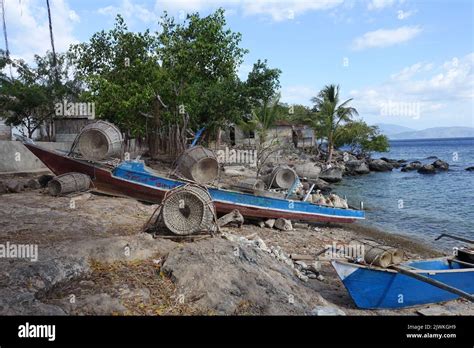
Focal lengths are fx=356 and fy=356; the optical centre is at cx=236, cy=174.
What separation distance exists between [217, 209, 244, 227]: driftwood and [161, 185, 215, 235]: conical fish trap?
362 centimetres

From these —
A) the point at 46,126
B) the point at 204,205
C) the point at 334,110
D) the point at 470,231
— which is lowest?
the point at 470,231

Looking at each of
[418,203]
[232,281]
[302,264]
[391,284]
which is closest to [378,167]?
[418,203]

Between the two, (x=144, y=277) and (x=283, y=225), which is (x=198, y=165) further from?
(x=144, y=277)

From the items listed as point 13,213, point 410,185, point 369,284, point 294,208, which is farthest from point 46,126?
point 410,185

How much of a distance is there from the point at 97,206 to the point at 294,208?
23.8 feet

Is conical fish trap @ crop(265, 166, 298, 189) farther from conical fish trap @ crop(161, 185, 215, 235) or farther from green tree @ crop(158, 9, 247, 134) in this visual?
conical fish trap @ crop(161, 185, 215, 235)

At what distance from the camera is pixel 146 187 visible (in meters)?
13.4

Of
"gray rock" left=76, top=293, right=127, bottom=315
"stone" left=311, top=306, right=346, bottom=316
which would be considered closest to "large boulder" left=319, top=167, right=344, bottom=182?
"stone" left=311, top=306, right=346, bottom=316

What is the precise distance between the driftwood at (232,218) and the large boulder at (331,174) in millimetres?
A: 19091

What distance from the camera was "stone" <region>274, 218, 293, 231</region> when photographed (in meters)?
13.5
